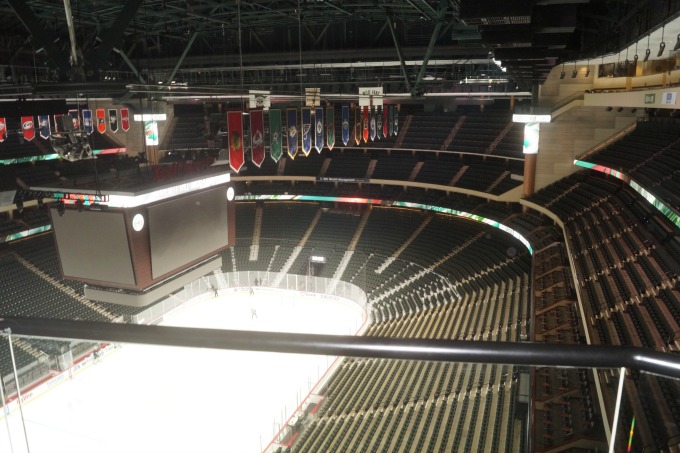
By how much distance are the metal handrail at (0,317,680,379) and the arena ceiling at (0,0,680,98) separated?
4.07 m

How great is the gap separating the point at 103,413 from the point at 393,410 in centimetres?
1013

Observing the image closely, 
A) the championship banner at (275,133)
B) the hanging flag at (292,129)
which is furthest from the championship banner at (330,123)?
the championship banner at (275,133)

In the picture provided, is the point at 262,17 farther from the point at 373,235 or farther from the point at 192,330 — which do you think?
the point at 192,330

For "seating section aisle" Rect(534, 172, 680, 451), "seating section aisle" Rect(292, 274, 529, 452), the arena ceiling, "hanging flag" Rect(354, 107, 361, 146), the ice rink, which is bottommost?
the ice rink

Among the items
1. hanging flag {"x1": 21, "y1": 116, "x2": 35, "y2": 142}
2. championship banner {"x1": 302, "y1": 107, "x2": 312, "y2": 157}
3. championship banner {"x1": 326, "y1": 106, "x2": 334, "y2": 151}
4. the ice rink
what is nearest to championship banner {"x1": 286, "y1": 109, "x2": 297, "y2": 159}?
championship banner {"x1": 302, "y1": 107, "x2": 312, "y2": 157}

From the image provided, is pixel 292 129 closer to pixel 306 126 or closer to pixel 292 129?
pixel 292 129

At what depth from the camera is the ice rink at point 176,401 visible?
48.5 ft

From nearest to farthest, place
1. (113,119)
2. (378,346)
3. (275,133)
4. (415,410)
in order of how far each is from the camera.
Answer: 1. (378,346)
2. (415,410)
3. (275,133)
4. (113,119)

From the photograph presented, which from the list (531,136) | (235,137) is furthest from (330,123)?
(531,136)

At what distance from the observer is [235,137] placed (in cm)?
1194

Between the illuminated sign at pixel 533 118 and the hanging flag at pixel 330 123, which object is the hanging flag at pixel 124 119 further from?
the illuminated sign at pixel 533 118

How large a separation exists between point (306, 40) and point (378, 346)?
23.4m

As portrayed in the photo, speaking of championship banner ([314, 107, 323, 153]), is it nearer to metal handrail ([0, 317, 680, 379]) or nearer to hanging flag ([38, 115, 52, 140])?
hanging flag ([38, 115, 52, 140])

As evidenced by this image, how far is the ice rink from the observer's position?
14781 mm
